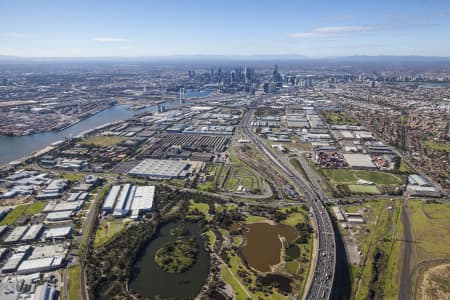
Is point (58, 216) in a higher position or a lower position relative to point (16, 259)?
higher

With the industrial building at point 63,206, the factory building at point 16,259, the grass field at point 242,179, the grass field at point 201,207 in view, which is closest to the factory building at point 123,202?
the industrial building at point 63,206

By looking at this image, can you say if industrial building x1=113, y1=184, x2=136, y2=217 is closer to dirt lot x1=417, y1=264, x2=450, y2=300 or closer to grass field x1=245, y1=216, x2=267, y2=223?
grass field x1=245, y1=216, x2=267, y2=223

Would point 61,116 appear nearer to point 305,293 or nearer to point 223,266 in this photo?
point 223,266

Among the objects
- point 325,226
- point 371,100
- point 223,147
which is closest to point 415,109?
point 371,100

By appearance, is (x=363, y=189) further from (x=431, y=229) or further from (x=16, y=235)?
(x=16, y=235)

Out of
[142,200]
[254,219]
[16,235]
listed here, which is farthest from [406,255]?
[16,235]
